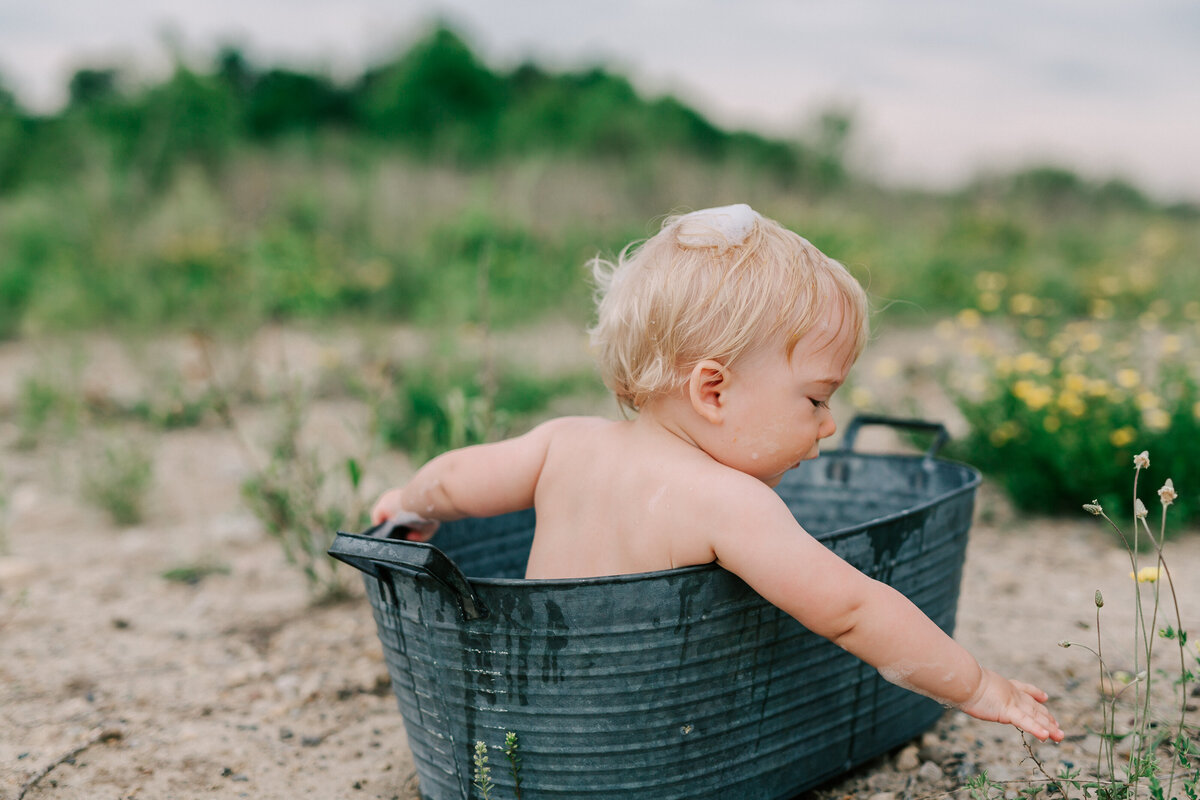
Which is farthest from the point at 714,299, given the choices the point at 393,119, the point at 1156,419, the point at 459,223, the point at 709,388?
the point at 393,119

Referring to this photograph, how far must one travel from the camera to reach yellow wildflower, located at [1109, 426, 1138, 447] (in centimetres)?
275

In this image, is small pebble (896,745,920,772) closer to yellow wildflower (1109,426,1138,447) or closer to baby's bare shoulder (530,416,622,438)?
baby's bare shoulder (530,416,622,438)

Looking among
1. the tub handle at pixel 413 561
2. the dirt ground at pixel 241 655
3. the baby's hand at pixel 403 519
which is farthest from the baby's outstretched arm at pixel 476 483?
the dirt ground at pixel 241 655

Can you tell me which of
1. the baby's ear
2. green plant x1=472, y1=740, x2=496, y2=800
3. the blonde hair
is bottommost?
green plant x1=472, y1=740, x2=496, y2=800

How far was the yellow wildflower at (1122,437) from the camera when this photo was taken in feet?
9.04

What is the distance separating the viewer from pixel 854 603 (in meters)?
1.26

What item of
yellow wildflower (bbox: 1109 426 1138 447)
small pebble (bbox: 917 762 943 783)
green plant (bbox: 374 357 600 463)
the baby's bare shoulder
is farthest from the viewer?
green plant (bbox: 374 357 600 463)

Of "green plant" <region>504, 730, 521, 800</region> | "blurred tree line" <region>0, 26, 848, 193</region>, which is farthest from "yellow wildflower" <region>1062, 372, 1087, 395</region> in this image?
"blurred tree line" <region>0, 26, 848, 193</region>

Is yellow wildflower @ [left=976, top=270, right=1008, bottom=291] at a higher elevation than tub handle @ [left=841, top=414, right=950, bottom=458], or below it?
below

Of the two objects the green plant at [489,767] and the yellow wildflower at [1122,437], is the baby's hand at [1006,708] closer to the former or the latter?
the green plant at [489,767]

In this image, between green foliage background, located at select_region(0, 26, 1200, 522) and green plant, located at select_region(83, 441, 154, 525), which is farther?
green foliage background, located at select_region(0, 26, 1200, 522)

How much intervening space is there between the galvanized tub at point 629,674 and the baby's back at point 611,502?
4.2 inches

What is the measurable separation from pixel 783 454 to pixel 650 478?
21cm

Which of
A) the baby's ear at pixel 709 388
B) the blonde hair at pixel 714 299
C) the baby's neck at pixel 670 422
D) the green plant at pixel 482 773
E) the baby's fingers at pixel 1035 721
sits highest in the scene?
the blonde hair at pixel 714 299
